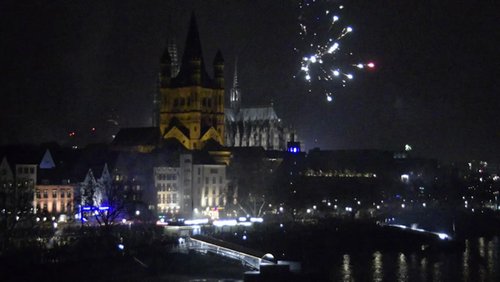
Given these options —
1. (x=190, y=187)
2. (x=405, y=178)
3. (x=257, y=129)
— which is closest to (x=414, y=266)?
(x=190, y=187)

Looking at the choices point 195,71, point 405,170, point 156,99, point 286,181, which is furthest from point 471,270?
point 405,170

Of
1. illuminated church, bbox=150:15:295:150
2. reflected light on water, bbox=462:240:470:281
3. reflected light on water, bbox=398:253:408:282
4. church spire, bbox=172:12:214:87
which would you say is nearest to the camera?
reflected light on water, bbox=398:253:408:282

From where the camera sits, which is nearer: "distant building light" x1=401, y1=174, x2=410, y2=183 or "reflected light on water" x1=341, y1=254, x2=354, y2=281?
"reflected light on water" x1=341, y1=254, x2=354, y2=281

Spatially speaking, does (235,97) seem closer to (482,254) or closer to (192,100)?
(192,100)

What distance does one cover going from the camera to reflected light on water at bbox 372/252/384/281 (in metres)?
50.6

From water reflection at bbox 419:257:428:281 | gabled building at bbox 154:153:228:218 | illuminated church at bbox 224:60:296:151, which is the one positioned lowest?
water reflection at bbox 419:257:428:281

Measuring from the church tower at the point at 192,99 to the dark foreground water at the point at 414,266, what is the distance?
39.0 meters

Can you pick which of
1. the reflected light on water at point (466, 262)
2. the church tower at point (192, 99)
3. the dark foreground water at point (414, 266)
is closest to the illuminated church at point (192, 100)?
the church tower at point (192, 99)

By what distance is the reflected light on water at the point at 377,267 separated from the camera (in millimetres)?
50594

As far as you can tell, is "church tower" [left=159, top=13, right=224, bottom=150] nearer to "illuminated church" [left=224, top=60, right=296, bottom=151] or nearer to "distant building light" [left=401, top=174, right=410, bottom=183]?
"illuminated church" [left=224, top=60, right=296, bottom=151]

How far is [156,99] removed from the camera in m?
117

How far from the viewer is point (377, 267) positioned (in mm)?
55031

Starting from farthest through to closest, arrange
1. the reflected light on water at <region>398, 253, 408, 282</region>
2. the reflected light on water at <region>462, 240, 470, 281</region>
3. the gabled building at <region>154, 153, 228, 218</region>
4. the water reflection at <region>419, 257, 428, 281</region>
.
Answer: the gabled building at <region>154, 153, 228, 218</region> < the reflected light on water at <region>462, 240, 470, 281</region> < the water reflection at <region>419, 257, 428, 281</region> < the reflected light on water at <region>398, 253, 408, 282</region>

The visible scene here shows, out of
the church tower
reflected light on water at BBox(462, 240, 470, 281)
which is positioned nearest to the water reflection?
reflected light on water at BBox(462, 240, 470, 281)
